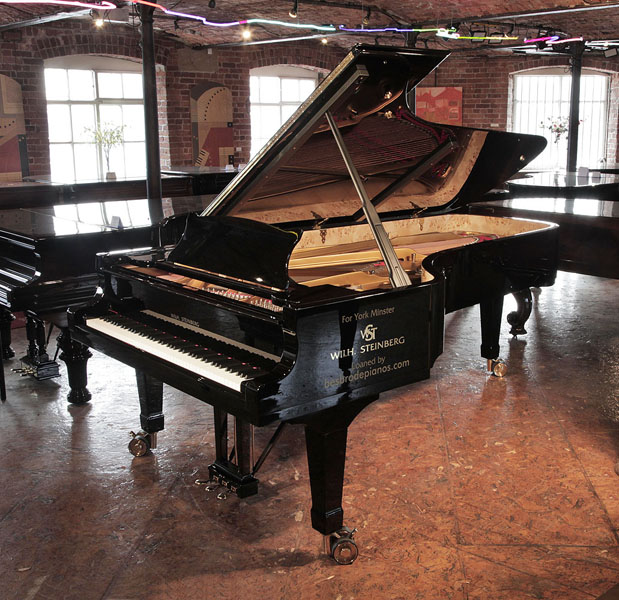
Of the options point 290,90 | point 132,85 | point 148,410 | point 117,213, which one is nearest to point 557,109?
point 290,90

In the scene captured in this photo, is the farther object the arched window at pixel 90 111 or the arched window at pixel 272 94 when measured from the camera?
the arched window at pixel 272 94

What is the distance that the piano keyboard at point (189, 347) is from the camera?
244 cm

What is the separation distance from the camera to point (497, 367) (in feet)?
14.9

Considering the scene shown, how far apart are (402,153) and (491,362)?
1495mm

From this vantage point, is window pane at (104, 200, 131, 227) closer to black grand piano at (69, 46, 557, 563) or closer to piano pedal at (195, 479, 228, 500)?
black grand piano at (69, 46, 557, 563)

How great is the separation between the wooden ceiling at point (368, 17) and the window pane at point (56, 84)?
48.0 inches

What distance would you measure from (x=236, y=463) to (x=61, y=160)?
29.1ft

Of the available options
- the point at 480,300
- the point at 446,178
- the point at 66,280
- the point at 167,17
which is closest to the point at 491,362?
the point at 480,300

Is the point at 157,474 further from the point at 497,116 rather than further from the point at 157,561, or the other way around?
the point at 497,116

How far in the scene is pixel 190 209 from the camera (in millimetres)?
4980

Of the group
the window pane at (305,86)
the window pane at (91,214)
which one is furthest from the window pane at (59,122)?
the window pane at (91,214)

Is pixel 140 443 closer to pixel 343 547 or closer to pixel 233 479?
pixel 233 479

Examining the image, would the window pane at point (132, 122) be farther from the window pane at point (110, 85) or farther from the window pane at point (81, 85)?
the window pane at point (81, 85)

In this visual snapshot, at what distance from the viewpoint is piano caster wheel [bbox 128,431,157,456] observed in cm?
342
